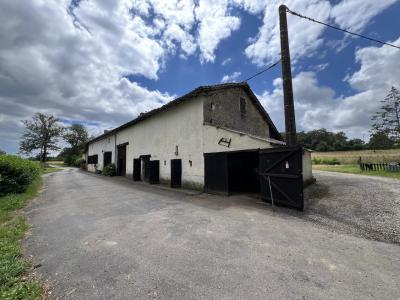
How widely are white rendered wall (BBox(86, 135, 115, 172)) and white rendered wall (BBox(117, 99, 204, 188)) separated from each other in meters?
6.94

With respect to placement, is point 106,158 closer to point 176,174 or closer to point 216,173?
point 176,174

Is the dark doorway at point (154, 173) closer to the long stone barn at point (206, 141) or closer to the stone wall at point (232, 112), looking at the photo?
the long stone barn at point (206, 141)

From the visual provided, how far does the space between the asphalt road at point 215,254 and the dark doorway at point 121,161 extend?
45.7 feet

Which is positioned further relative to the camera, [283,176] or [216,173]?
[216,173]

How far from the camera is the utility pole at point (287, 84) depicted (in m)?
7.32

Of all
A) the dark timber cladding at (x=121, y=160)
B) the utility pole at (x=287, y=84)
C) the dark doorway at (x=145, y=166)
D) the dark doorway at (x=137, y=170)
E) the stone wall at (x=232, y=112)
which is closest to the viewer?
the utility pole at (x=287, y=84)

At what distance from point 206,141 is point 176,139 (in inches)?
116

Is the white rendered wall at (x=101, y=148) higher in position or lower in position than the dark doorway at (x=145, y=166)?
higher

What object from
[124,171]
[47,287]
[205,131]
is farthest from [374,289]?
[124,171]

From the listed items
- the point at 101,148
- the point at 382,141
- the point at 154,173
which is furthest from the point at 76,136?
the point at 382,141

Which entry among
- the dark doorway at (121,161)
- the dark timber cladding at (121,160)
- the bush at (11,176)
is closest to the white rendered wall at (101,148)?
the dark timber cladding at (121,160)

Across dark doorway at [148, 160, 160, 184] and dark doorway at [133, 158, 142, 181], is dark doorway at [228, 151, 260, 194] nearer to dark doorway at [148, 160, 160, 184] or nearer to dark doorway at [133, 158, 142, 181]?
dark doorway at [148, 160, 160, 184]

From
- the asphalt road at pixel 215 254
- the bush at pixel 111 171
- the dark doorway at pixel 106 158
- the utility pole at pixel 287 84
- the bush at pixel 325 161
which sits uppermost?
the utility pole at pixel 287 84

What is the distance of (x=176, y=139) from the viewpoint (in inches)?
515
